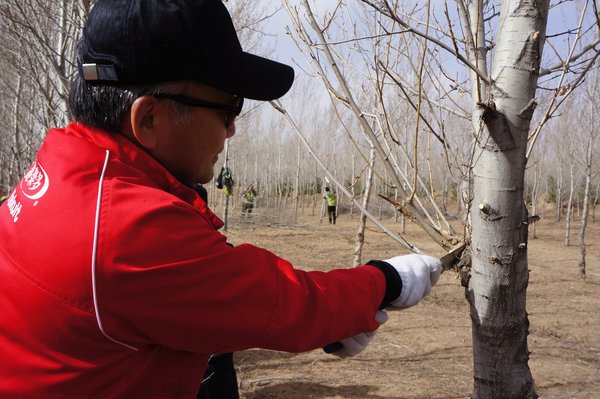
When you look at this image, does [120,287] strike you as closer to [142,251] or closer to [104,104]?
[142,251]

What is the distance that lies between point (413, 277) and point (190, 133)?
604 millimetres

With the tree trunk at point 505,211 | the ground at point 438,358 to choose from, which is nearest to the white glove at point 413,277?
the tree trunk at point 505,211

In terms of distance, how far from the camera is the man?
838 mm

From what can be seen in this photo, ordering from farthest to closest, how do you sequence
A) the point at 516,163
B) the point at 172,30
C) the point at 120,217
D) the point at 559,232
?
the point at 559,232, the point at 516,163, the point at 172,30, the point at 120,217

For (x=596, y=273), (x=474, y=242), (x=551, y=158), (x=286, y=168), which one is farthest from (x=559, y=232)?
(x=474, y=242)

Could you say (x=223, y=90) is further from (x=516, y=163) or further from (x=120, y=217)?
(x=516, y=163)

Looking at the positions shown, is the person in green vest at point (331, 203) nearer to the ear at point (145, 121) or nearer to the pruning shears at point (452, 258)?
the pruning shears at point (452, 258)

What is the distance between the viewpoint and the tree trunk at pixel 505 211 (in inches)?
53.7

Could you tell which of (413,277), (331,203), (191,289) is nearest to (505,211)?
(413,277)

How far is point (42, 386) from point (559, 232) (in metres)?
22.5

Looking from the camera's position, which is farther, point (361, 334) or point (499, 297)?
point (499, 297)

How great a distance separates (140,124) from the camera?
995 mm

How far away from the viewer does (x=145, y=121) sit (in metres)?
1.00

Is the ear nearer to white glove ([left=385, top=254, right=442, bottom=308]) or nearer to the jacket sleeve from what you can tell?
the jacket sleeve
